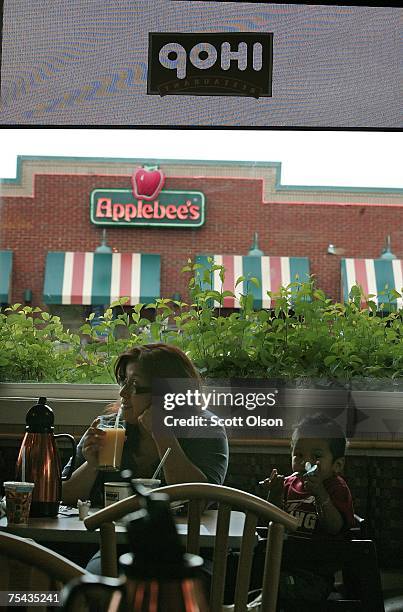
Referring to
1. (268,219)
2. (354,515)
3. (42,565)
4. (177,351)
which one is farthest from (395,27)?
(42,565)

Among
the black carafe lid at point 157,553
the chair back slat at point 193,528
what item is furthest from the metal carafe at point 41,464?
the black carafe lid at point 157,553

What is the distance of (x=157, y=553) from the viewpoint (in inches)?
27.9

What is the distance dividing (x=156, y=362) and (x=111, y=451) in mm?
339

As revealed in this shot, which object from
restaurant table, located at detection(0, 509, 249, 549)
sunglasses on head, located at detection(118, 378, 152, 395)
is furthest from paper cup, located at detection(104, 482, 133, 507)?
sunglasses on head, located at detection(118, 378, 152, 395)

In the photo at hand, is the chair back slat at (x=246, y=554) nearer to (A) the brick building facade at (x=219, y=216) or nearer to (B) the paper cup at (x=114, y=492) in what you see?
(B) the paper cup at (x=114, y=492)

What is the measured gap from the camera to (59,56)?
2797 millimetres

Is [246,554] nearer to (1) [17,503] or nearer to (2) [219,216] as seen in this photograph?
(1) [17,503]

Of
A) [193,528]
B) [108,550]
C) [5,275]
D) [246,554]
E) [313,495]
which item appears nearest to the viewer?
[108,550]

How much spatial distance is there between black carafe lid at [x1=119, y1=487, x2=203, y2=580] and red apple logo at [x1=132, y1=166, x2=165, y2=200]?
2.02 meters

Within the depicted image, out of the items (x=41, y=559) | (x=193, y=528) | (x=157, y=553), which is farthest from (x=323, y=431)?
(x=157, y=553)

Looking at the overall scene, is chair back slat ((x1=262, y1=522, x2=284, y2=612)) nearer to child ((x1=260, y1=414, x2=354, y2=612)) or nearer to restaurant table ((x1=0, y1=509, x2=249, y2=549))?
restaurant table ((x1=0, y1=509, x2=249, y2=549))

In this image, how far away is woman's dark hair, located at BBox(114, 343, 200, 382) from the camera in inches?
105

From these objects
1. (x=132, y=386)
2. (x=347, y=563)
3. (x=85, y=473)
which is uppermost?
(x=132, y=386)

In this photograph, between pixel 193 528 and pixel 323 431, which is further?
pixel 323 431
